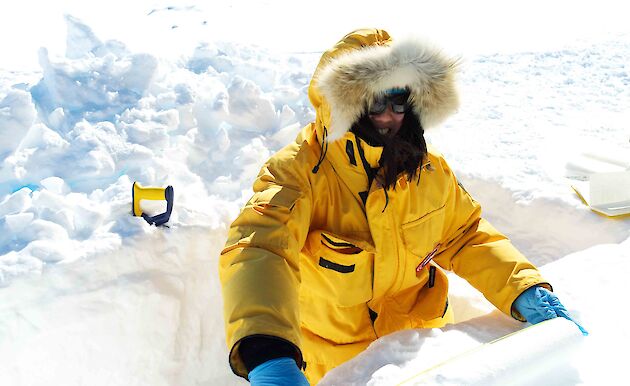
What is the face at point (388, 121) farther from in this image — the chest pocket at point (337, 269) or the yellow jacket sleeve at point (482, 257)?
the chest pocket at point (337, 269)

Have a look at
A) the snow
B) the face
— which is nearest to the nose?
the face

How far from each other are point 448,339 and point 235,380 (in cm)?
136

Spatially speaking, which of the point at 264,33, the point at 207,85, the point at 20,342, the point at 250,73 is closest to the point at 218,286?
the point at 20,342

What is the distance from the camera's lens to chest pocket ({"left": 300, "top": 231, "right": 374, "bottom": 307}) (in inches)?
65.9

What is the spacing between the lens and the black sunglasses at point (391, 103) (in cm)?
165

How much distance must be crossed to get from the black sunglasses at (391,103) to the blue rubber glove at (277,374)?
2.68 ft

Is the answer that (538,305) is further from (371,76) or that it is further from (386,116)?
(371,76)

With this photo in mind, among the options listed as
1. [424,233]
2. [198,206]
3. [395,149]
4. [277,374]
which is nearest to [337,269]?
[424,233]

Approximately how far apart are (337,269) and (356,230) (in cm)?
14

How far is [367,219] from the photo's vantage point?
5.50 feet

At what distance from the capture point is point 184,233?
2355 millimetres

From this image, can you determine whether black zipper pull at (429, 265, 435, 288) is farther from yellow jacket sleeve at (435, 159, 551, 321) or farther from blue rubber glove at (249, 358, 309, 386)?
blue rubber glove at (249, 358, 309, 386)

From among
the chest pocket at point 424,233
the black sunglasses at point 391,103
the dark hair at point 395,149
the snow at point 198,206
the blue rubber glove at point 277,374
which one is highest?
the black sunglasses at point 391,103

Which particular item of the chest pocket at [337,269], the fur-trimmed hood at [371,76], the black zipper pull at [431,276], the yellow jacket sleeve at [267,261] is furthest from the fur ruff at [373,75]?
the black zipper pull at [431,276]
